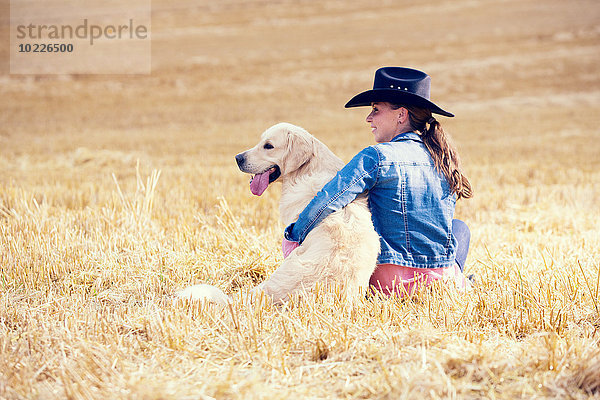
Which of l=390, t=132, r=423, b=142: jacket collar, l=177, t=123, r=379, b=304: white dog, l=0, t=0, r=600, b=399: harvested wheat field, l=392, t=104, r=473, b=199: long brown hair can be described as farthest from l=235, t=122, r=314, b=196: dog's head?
l=0, t=0, r=600, b=399: harvested wheat field

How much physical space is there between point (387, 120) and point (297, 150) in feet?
2.15

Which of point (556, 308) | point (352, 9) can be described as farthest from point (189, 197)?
point (352, 9)

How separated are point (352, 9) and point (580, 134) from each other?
3994 centimetres

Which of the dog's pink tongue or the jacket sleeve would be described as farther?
the dog's pink tongue

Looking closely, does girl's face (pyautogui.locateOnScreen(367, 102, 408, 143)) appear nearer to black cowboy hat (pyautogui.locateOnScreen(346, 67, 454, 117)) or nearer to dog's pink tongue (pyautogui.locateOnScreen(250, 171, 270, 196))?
black cowboy hat (pyautogui.locateOnScreen(346, 67, 454, 117))

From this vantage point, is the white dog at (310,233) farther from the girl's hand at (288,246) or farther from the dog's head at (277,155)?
the girl's hand at (288,246)

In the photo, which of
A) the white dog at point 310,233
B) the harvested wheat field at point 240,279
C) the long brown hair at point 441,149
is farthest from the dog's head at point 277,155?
the harvested wheat field at point 240,279

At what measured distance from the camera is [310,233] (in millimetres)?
3482

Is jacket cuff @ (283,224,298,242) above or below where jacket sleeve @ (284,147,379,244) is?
below

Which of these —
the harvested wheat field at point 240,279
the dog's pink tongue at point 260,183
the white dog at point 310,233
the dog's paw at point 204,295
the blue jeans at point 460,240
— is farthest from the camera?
the blue jeans at point 460,240

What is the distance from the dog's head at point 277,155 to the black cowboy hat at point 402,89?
1.50 ft

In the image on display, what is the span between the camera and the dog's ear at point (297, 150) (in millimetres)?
3818

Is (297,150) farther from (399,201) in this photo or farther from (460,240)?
(460,240)

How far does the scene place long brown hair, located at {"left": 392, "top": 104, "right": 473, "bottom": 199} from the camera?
3.76 m
